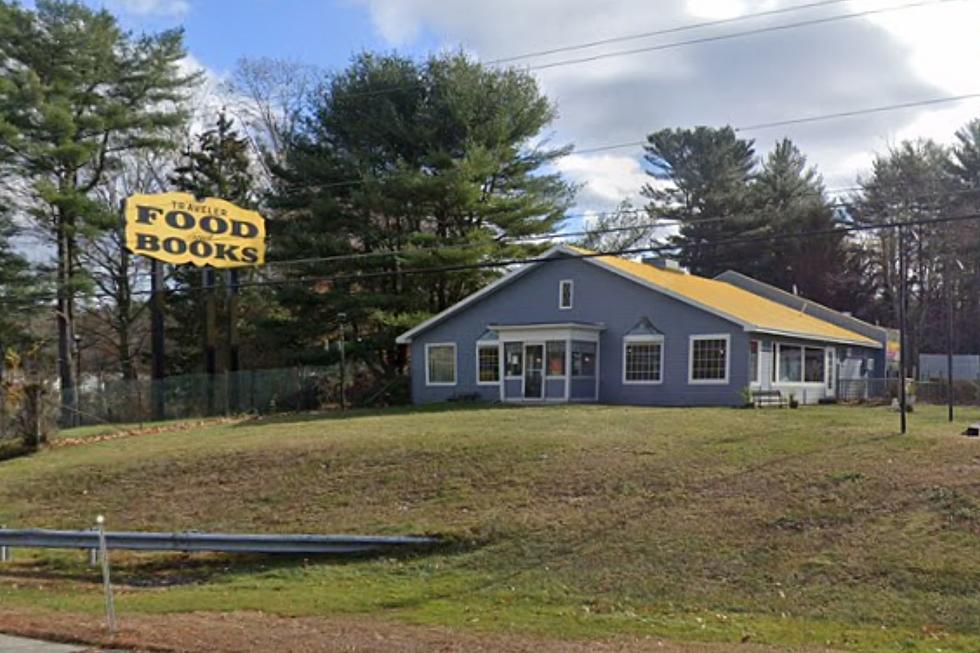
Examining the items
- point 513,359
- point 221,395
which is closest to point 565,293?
point 513,359

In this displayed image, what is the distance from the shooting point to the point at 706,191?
61.8m

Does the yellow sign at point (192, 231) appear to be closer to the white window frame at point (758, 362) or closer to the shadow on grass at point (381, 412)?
the shadow on grass at point (381, 412)

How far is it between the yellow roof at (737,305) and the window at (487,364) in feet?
16.0

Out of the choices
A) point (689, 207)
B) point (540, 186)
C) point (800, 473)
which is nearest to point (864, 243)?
point (689, 207)

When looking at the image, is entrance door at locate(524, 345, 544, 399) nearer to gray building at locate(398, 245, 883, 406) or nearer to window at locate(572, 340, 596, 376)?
gray building at locate(398, 245, 883, 406)

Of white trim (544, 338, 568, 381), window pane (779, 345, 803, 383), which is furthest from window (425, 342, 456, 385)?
window pane (779, 345, 803, 383)

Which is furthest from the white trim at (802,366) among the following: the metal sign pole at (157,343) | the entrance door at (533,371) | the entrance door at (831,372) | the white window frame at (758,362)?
the metal sign pole at (157,343)

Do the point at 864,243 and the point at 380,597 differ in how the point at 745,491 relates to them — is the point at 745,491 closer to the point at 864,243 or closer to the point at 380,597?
the point at 380,597

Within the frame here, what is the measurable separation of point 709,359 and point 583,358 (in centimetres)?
455

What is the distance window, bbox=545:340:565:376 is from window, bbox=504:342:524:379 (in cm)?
117

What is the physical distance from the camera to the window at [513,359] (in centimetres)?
3478

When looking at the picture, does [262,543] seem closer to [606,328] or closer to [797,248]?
[606,328]

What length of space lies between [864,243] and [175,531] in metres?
51.7

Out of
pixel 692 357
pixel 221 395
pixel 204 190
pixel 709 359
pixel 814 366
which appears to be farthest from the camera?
pixel 204 190
